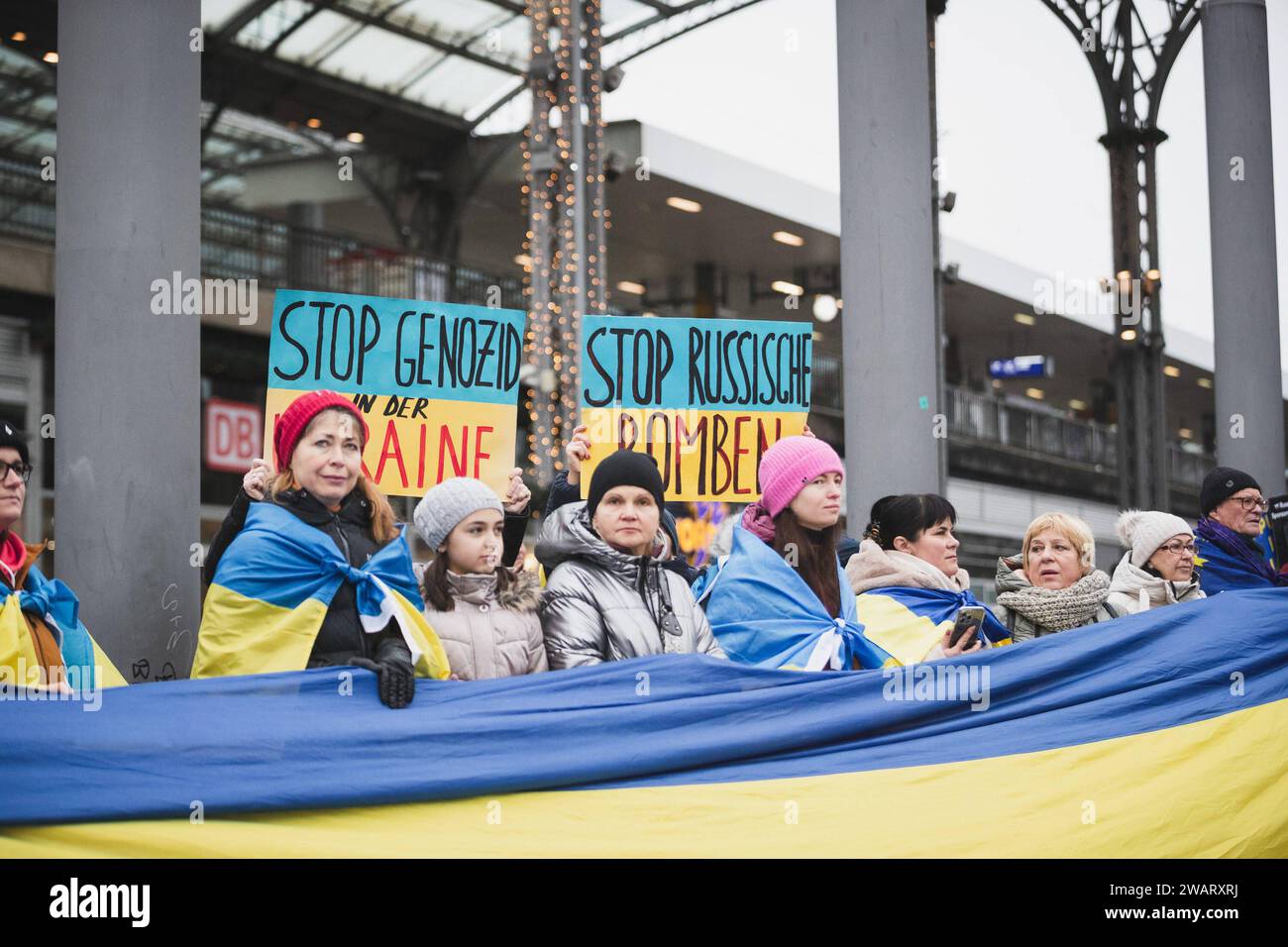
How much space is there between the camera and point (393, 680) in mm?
4379

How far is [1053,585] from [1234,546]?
1532 mm

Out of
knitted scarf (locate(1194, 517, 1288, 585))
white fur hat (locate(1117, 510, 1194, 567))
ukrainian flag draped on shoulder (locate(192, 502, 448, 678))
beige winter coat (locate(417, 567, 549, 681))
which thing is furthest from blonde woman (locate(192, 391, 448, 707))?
knitted scarf (locate(1194, 517, 1288, 585))

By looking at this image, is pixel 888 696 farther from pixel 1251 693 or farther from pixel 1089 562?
pixel 1089 562

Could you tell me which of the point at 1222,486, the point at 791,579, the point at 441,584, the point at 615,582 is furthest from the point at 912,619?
the point at 1222,486

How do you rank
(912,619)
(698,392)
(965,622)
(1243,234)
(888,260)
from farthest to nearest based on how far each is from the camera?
(1243,234) < (888,260) < (698,392) < (912,619) < (965,622)

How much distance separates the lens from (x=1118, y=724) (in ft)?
16.1

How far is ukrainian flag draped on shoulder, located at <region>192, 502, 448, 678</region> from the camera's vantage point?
473cm

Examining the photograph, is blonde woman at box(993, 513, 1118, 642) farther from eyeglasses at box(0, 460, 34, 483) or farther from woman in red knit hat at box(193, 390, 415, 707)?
eyeglasses at box(0, 460, 34, 483)

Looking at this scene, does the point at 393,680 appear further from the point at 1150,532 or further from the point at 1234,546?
the point at 1234,546

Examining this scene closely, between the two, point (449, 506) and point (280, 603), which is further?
point (449, 506)

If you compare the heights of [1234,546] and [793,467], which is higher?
[793,467]

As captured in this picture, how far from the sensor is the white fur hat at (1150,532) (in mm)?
6676

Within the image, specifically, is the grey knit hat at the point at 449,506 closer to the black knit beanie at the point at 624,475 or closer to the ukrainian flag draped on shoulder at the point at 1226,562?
the black knit beanie at the point at 624,475
